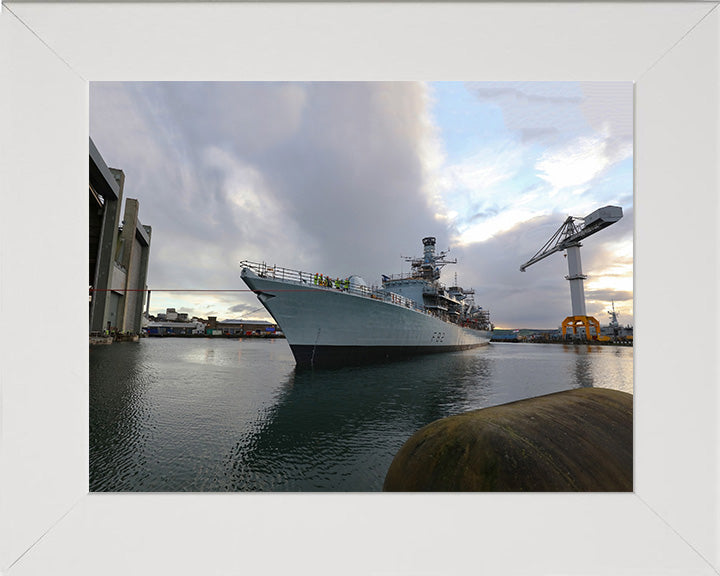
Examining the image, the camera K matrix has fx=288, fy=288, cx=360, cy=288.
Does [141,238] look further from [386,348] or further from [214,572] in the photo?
[214,572]

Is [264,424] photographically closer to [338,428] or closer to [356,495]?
[338,428]

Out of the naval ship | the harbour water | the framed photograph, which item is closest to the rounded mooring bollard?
the framed photograph

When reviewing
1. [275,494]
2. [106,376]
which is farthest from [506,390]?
[106,376]

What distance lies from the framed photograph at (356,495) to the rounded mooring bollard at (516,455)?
95mm

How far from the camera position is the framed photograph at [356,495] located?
1268 mm

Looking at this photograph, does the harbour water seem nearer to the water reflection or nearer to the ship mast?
the water reflection

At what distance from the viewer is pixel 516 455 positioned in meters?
1.52

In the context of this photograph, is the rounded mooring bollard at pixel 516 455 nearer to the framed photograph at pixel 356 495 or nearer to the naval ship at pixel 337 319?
the framed photograph at pixel 356 495

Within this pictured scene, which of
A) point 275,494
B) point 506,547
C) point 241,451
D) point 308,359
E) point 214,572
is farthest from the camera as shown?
point 308,359

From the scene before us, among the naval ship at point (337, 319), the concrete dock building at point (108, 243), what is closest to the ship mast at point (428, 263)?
the naval ship at point (337, 319)

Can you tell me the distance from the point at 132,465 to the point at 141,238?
117 feet

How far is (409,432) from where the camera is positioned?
5.25 meters

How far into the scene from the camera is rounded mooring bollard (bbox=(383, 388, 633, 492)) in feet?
4.99

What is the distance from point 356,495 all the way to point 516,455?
3.03 ft
